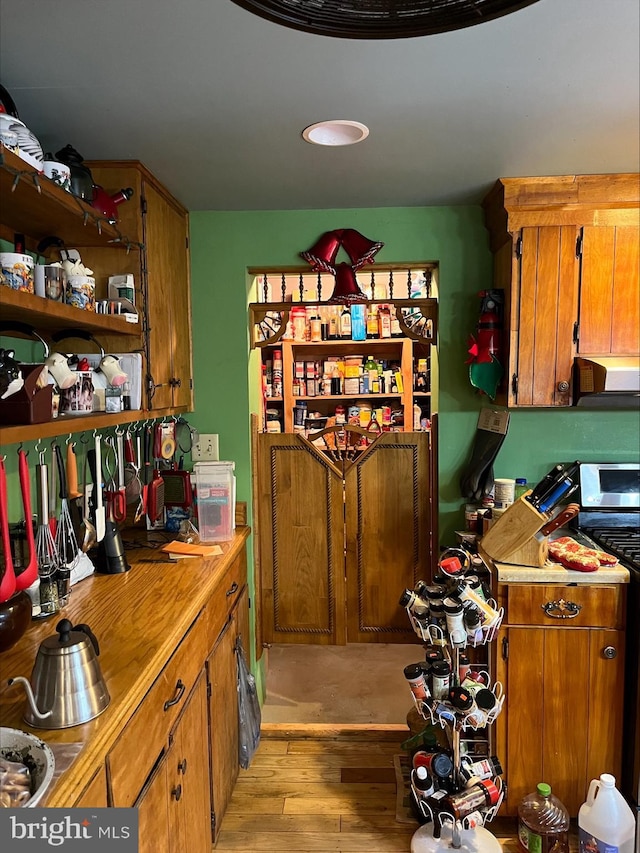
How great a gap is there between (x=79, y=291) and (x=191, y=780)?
1447 mm

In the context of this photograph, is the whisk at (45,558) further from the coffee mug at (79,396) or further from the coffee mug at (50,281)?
the coffee mug at (50,281)

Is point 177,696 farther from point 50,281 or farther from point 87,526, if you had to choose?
point 50,281

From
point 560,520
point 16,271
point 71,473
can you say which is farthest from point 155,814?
point 560,520

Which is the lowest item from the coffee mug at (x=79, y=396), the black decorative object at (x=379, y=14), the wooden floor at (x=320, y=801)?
the wooden floor at (x=320, y=801)

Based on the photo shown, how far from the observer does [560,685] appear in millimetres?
2146

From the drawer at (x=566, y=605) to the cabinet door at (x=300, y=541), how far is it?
971 millimetres

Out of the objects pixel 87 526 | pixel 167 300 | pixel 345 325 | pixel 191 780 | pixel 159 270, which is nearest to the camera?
pixel 191 780

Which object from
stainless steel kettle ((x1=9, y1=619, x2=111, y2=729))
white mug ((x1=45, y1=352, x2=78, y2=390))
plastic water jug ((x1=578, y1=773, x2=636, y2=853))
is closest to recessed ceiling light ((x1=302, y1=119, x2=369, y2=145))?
white mug ((x1=45, y1=352, x2=78, y2=390))

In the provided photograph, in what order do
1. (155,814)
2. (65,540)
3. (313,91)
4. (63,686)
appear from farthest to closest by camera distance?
(65,540)
(313,91)
(155,814)
(63,686)

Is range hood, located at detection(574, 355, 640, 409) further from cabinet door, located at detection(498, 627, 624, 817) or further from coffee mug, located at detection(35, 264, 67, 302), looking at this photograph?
coffee mug, located at detection(35, 264, 67, 302)

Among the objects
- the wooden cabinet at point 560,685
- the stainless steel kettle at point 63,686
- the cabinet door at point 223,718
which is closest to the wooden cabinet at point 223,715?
the cabinet door at point 223,718

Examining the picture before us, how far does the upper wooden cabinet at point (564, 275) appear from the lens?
2.31 meters

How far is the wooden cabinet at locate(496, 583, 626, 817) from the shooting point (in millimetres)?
2115

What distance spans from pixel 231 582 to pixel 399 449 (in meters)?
1.04
